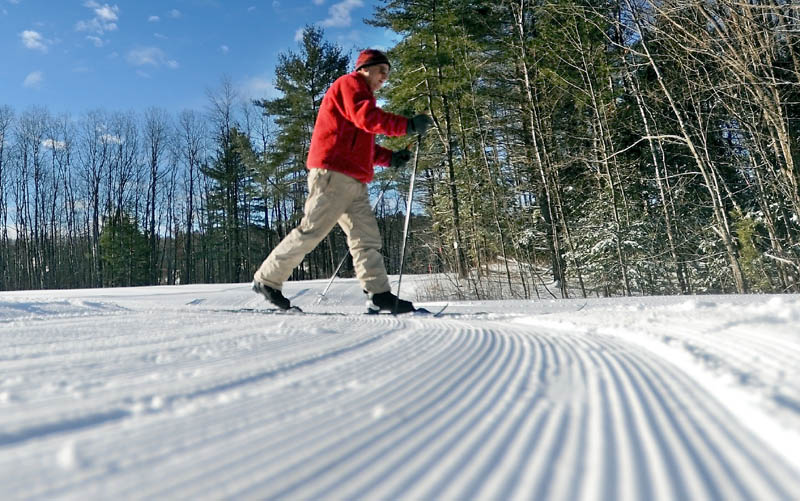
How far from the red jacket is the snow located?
1801mm

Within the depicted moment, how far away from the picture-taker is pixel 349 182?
2.72 metres

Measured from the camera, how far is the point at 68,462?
0.37 meters

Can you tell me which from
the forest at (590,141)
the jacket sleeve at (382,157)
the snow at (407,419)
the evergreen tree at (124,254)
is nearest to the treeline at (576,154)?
the forest at (590,141)

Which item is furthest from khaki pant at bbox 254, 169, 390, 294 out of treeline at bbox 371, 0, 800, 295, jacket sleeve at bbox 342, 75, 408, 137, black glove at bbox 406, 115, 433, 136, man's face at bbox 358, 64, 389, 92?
treeline at bbox 371, 0, 800, 295

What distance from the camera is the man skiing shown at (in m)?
2.62

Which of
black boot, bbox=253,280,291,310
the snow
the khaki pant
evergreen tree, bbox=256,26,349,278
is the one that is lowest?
the snow

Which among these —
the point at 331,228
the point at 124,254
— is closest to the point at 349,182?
the point at 331,228

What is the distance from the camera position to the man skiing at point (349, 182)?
2.62 meters

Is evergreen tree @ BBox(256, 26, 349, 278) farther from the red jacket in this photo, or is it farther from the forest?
the red jacket

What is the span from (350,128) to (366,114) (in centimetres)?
22

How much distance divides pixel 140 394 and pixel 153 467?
276mm

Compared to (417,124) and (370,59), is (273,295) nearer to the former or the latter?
(417,124)

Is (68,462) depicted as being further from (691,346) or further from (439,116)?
(439,116)

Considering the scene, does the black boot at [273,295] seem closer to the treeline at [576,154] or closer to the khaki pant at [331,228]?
the khaki pant at [331,228]
